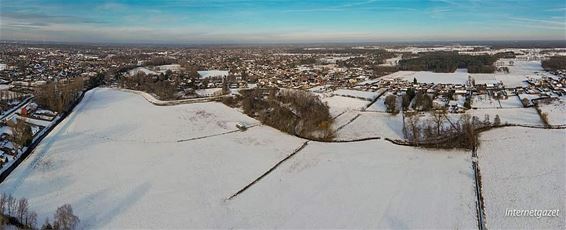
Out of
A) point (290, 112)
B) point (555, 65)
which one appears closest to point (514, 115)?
point (290, 112)

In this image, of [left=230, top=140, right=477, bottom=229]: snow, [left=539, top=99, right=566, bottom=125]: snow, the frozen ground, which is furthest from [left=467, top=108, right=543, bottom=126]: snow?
[left=230, top=140, right=477, bottom=229]: snow

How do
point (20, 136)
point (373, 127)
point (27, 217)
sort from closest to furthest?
point (27, 217) → point (20, 136) → point (373, 127)

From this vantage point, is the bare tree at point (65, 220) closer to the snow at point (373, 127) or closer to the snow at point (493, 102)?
the snow at point (373, 127)

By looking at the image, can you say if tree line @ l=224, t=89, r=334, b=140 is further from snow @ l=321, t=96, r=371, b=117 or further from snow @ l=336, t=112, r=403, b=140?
snow @ l=321, t=96, r=371, b=117

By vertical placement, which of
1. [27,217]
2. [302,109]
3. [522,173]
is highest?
[302,109]

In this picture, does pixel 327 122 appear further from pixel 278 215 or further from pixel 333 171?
pixel 278 215

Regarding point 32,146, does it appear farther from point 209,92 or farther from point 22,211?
point 209,92

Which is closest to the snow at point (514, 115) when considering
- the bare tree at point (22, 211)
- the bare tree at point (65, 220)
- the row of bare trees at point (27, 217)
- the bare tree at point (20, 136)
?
the bare tree at point (65, 220)

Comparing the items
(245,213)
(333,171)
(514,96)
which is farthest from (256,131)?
(514,96)
